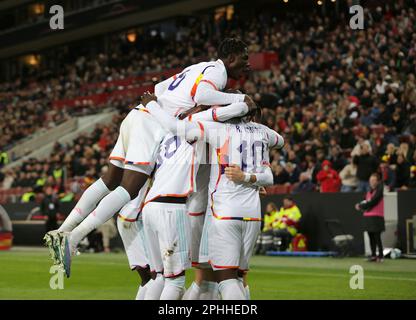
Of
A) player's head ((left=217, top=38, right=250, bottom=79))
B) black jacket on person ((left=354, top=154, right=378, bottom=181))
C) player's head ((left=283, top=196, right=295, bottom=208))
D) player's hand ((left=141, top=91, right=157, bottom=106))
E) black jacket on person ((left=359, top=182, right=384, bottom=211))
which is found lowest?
player's head ((left=283, top=196, right=295, bottom=208))

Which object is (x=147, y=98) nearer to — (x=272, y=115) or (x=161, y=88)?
(x=161, y=88)

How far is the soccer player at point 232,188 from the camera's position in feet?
24.2

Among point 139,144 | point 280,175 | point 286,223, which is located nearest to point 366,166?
point 286,223

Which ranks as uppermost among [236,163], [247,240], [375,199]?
[236,163]

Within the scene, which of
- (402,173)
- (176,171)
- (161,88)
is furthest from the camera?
(402,173)

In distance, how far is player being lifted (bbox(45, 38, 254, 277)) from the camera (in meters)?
7.64

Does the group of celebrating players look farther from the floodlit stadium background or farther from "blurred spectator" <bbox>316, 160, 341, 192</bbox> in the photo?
"blurred spectator" <bbox>316, 160, 341, 192</bbox>

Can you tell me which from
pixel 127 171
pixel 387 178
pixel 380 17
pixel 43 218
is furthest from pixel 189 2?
pixel 127 171

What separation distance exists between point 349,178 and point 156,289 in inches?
492

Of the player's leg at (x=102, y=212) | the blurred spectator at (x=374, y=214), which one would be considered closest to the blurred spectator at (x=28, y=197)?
the blurred spectator at (x=374, y=214)

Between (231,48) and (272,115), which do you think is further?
(272,115)

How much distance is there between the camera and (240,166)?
752 centimetres

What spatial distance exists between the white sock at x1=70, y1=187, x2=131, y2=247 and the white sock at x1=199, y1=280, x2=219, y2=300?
1.07m

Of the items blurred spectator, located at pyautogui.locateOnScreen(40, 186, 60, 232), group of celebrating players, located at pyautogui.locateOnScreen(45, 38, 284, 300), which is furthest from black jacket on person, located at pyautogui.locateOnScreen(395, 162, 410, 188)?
group of celebrating players, located at pyautogui.locateOnScreen(45, 38, 284, 300)
